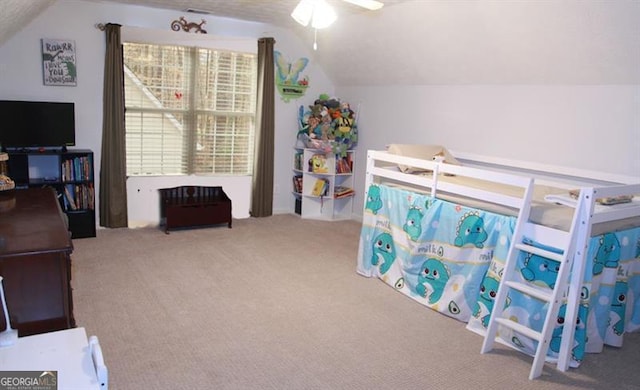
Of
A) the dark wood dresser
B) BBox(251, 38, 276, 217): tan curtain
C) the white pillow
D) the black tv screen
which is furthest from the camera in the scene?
BBox(251, 38, 276, 217): tan curtain

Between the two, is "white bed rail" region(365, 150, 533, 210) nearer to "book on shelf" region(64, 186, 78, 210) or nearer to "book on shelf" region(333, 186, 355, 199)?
"book on shelf" region(333, 186, 355, 199)

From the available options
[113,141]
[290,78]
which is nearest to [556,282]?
[290,78]

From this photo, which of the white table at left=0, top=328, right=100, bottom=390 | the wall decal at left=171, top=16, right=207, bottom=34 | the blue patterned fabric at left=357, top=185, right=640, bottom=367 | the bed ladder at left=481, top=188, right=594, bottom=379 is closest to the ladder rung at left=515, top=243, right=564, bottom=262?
the bed ladder at left=481, top=188, right=594, bottom=379

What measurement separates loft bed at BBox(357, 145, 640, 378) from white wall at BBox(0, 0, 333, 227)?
237 centimetres

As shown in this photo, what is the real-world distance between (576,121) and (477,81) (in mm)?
960

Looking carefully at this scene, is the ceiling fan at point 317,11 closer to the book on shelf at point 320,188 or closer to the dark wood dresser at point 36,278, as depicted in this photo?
the dark wood dresser at point 36,278

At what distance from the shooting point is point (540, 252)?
2.59 metres

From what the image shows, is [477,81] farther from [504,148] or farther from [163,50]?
[163,50]

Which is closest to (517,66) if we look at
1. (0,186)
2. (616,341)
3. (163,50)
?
(616,341)

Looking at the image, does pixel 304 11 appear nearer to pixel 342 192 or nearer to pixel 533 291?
pixel 533 291

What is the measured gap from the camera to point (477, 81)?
13.9 feet

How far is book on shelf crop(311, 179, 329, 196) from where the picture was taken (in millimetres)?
5754

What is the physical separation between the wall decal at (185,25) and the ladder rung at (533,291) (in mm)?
4040

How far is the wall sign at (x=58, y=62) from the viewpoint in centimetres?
454
